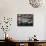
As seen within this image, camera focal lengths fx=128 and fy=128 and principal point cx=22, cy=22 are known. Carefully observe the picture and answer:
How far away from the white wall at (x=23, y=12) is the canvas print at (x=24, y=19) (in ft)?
0.35

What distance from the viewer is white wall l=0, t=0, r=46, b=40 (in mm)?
4488

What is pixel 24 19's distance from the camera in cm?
455

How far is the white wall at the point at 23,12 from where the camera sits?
449 centimetres

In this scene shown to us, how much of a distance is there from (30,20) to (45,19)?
53 centimetres

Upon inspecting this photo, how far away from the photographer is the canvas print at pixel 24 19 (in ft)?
14.9

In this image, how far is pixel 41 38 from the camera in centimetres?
446

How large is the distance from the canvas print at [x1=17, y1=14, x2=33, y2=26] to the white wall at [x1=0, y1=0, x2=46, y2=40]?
0.11 m

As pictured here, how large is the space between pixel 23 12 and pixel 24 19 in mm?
250

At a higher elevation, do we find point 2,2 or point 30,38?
point 2,2

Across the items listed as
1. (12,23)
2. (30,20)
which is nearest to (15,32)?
(12,23)

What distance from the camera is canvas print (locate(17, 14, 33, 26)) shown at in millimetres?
4527

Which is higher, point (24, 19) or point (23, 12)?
point (23, 12)

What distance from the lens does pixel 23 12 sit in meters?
4.54

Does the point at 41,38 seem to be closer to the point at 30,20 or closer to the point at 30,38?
the point at 30,38
